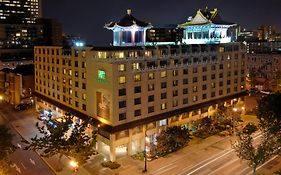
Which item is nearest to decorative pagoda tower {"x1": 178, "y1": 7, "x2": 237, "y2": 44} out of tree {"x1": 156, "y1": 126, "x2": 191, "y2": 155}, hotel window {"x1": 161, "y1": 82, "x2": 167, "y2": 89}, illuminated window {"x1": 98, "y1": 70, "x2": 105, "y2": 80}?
hotel window {"x1": 161, "y1": 82, "x2": 167, "y2": 89}

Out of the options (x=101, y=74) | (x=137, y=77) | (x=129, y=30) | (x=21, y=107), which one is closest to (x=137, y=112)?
(x=137, y=77)

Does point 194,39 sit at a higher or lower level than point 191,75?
higher

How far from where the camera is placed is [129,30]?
72000 mm

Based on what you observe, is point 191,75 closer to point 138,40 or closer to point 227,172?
point 138,40

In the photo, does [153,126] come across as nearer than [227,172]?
No

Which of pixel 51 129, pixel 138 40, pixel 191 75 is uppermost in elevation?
pixel 138 40

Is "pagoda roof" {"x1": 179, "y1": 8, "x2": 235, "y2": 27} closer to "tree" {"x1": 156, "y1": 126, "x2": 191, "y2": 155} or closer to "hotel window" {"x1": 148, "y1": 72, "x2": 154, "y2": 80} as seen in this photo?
"hotel window" {"x1": 148, "y1": 72, "x2": 154, "y2": 80}

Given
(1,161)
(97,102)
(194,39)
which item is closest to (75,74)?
(97,102)

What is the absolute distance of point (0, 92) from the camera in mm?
101438

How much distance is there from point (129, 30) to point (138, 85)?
757 inches

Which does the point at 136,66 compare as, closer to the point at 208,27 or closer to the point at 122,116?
the point at 122,116

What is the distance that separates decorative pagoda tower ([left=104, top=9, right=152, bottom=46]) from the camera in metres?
71.3

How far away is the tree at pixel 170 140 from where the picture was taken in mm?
56125

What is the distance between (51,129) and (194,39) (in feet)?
164
